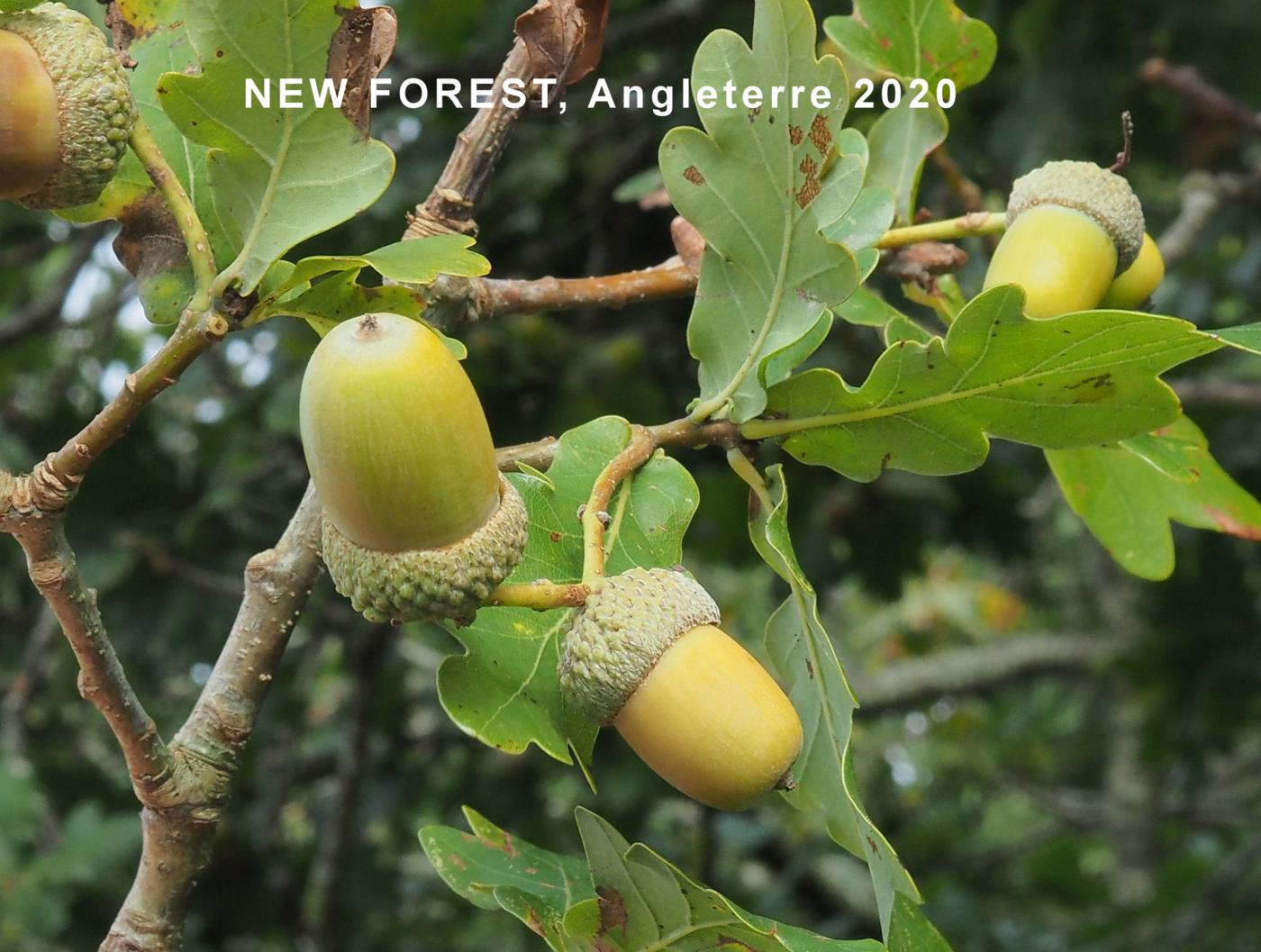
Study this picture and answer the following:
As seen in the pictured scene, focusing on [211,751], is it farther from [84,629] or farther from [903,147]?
[903,147]

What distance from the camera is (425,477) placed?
76 centimetres

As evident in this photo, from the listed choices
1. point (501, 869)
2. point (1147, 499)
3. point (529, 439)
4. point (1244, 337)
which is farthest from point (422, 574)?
point (529, 439)

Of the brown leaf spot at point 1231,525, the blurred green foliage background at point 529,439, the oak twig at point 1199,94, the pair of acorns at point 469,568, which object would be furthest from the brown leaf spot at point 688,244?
the oak twig at point 1199,94

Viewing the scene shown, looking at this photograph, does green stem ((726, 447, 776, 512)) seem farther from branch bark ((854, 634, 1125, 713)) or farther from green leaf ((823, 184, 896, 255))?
branch bark ((854, 634, 1125, 713))

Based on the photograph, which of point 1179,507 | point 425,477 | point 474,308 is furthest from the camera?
point 1179,507

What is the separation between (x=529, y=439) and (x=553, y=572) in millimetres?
1416

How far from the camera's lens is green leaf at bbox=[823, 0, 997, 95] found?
134 centimetres

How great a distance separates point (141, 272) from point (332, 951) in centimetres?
211

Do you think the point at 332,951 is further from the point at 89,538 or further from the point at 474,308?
the point at 474,308

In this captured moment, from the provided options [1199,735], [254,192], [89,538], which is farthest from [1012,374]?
[1199,735]

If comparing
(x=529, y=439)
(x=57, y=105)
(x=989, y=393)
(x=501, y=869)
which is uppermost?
(x=57, y=105)

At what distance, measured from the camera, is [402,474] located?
29.7 inches

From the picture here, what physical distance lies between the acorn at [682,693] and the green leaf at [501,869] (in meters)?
0.17

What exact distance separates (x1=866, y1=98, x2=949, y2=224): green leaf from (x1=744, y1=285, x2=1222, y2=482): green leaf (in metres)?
0.38
